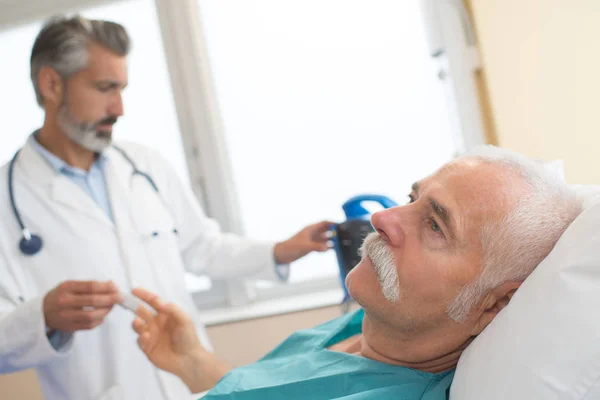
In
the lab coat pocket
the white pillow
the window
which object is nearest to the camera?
the white pillow

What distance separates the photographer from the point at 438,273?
40.9 inches

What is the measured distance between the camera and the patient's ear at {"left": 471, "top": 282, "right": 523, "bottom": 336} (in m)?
1.02

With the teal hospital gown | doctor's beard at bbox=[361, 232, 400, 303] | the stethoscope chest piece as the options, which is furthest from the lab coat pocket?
doctor's beard at bbox=[361, 232, 400, 303]

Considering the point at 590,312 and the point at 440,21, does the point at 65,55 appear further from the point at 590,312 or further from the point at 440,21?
the point at 590,312

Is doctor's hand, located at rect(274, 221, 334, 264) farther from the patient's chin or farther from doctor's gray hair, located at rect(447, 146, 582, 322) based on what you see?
doctor's gray hair, located at rect(447, 146, 582, 322)

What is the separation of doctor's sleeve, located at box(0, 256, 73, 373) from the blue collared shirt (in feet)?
1.13

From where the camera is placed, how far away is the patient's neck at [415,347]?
1.07 metres

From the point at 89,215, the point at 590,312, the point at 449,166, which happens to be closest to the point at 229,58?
the point at 89,215

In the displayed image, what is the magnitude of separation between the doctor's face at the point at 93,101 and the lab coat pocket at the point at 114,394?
717mm

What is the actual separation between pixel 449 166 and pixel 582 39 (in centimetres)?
110

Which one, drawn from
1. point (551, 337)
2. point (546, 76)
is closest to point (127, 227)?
point (551, 337)

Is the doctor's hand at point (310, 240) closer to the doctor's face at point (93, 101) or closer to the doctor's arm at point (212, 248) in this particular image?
the doctor's arm at point (212, 248)

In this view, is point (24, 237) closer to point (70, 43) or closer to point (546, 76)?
point (70, 43)

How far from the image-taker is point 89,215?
1779 millimetres
